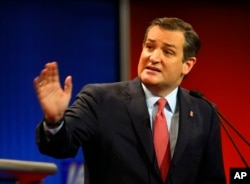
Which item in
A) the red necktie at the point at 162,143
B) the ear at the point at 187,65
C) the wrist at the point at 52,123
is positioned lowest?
the red necktie at the point at 162,143

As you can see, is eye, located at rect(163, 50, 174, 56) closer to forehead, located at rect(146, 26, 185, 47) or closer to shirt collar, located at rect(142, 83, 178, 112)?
forehead, located at rect(146, 26, 185, 47)

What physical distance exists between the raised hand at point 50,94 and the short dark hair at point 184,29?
2.26 feet

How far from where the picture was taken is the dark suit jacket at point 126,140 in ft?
7.23

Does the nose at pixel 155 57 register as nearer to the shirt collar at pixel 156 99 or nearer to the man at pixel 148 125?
the man at pixel 148 125

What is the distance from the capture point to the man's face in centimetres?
237

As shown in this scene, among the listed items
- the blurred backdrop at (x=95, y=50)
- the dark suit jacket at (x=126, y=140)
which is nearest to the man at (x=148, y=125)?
the dark suit jacket at (x=126, y=140)

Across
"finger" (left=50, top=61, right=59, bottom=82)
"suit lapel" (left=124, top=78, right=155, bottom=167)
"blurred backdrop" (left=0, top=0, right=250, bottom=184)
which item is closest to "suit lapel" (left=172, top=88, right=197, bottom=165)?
"suit lapel" (left=124, top=78, right=155, bottom=167)

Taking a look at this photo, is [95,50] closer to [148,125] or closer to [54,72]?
[148,125]

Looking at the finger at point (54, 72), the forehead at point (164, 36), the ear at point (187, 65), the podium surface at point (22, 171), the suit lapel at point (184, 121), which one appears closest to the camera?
the podium surface at point (22, 171)

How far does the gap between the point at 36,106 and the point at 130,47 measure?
0.80 metres

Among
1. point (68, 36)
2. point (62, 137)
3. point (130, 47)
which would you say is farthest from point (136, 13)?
point (62, 137)

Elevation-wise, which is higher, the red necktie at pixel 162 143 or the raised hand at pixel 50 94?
the raised hand at pixel 50 94

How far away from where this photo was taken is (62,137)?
1983mm

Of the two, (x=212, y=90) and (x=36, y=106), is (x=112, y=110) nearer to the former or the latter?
(x=36, y=106)
